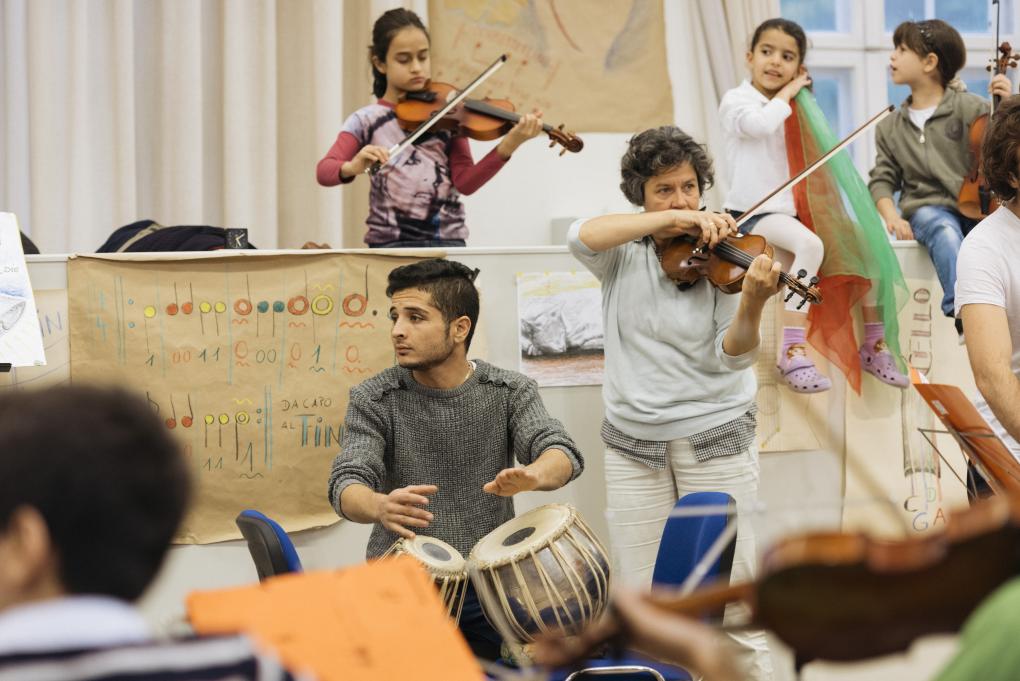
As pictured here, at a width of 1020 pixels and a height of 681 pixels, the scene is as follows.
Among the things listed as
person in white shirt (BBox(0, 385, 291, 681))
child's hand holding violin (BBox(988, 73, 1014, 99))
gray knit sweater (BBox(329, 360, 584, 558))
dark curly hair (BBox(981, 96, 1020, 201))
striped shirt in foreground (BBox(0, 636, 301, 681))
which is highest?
child's hand holding violin (BBox(988, 73, 1014, 99))

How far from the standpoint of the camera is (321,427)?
139 inches

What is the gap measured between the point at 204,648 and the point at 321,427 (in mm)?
2569

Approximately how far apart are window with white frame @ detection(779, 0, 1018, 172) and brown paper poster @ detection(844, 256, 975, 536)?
2.36 metres

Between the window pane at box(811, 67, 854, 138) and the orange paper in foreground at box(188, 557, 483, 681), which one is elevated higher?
the window pane at box(811, 67, 854, 138)

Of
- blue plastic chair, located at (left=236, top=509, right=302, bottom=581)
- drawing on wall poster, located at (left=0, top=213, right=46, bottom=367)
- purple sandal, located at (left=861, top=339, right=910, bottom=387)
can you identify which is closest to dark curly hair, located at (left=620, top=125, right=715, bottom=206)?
purple sandal, located at (left=861, top=339, right=910, bottom=387)

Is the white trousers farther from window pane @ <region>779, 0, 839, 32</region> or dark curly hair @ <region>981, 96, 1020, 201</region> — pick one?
window pane @ <region>779, 0, 839, 32</region>

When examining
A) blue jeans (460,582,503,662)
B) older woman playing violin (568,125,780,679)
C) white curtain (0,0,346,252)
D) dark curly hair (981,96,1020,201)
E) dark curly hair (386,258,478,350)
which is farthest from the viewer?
white curtain (0,0,346,252)

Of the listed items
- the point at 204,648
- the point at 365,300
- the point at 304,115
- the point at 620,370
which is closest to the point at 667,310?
the point at 620,370

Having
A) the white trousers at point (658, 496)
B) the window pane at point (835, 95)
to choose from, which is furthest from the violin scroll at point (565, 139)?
the window pane at point (835, 95)

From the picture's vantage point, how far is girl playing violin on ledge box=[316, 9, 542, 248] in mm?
3836

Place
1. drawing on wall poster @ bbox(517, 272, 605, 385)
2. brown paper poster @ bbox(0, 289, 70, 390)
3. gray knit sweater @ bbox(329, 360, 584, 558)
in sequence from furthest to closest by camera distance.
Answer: drawing on wall poster @ bbox(517, 272, 605, 385), brown paper poster @ bbox(0, 289, 70, 390), gray knit sweater @ bbox(329, 360, 584, 558)

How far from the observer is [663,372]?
3125 millimetres

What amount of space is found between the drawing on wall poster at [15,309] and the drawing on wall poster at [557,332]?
1.37 metres

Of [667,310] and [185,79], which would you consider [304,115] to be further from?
[667,310]
